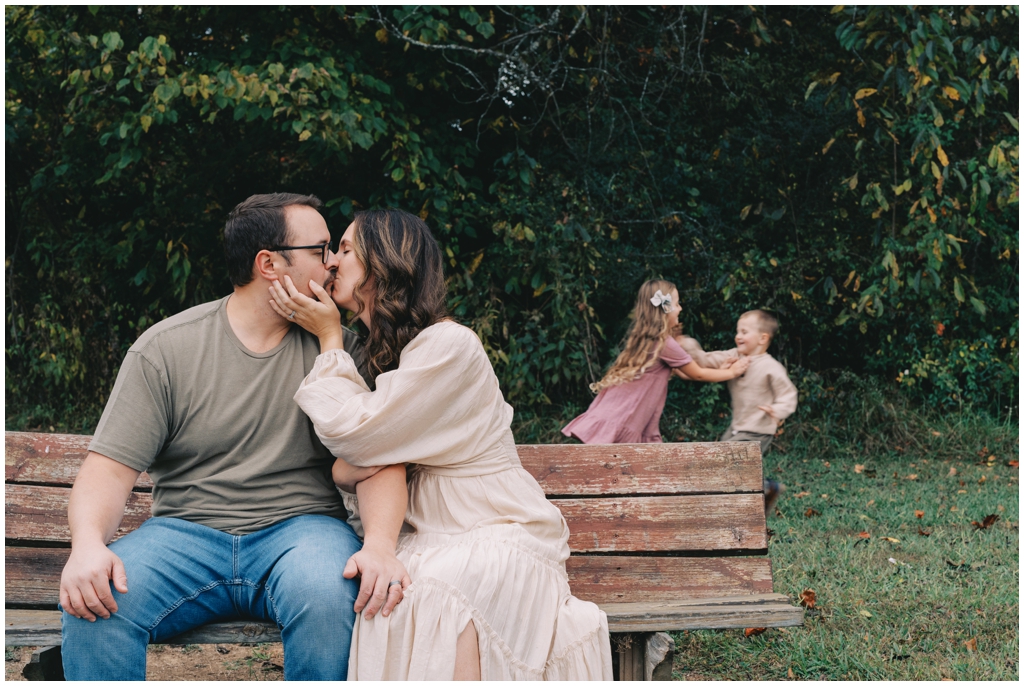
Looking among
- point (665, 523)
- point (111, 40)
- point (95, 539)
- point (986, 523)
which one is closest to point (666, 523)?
point (665, 523)

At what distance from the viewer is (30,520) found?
293cm

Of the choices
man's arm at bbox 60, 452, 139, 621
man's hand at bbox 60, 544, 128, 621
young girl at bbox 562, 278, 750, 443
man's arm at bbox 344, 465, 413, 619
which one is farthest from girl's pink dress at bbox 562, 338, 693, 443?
man's hand at bbox 60, 544, 128, 621

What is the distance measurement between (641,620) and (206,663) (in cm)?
207

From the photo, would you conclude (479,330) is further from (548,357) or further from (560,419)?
(560,419)

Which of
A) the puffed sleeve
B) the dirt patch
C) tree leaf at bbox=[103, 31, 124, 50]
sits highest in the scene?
tree leaf at bbox=[103, 31, 124, 50]

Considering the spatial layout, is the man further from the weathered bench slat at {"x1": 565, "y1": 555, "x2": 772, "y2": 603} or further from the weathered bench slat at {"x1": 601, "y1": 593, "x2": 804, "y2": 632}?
the weathered bench slat at {"x1": 565, "y1": 555, "x2": 772, "y2": 603}

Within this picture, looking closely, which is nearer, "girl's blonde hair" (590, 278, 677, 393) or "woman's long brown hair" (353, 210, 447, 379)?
"woman's long brown hair" (353, 210, 447, 379)

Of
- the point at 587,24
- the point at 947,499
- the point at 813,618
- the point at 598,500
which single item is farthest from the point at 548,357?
the point at 598,500

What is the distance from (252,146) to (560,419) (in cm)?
357

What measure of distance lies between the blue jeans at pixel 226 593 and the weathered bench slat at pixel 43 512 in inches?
19.3

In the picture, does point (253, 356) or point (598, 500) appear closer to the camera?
point (253, 356)

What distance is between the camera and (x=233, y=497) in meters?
2.55

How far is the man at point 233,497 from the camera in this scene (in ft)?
7.29

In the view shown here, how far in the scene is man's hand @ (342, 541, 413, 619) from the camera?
7.34 ft
